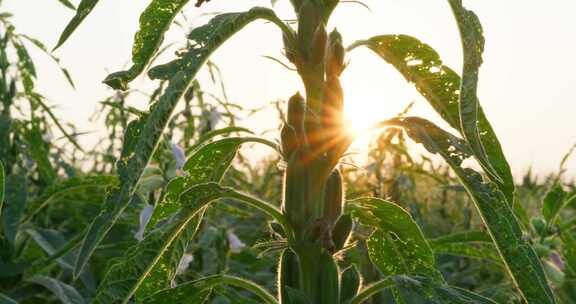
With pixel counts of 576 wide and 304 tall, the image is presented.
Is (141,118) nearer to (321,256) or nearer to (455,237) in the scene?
(321,256)

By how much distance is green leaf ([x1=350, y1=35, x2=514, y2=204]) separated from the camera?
0.95 m

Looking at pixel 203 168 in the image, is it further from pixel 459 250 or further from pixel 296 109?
pixel 459 250

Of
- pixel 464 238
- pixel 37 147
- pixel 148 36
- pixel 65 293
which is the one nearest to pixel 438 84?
pixel 148 36

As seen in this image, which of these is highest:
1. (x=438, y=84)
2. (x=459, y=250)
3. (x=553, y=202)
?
(x=438, y=84)

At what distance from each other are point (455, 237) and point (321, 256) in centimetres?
86

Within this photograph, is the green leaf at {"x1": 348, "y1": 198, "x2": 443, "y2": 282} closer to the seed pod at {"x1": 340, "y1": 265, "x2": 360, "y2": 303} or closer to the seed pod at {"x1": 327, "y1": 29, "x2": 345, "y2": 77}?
the seed pod at {"x1": 340, "y1": 265, "x2": 360, "y2": 303}

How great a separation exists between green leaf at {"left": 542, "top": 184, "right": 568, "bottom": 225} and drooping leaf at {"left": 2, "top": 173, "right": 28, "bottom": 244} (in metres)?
1.55

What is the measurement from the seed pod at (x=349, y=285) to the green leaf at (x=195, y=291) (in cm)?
10

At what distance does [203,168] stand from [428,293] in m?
0.43

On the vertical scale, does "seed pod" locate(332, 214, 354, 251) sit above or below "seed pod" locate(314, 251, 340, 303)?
above

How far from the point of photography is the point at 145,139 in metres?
0.78

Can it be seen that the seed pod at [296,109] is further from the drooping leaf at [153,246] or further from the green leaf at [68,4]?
the green leaf at [68,4]

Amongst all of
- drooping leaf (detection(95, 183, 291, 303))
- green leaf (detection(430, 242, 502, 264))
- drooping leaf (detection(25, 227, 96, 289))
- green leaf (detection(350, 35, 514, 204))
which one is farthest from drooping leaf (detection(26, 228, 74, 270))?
green leaf (detection(350, 35, 514, 204))

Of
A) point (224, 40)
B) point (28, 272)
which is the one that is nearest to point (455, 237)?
point (224, 40)
